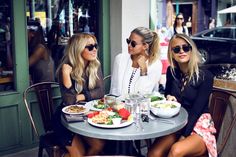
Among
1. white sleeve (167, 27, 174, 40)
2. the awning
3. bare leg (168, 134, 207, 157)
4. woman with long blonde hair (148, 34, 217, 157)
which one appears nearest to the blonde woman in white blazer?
woman with long blonde hair (148, 34, 217, 157)

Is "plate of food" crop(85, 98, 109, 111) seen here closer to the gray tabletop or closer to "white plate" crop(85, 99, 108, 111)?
"white plate" crop(85, 99, 108, 111)

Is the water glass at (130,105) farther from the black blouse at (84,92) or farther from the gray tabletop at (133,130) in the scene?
the black blouse at (84,92)

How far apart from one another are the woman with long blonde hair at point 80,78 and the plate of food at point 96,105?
0.50ft

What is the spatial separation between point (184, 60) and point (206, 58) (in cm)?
374

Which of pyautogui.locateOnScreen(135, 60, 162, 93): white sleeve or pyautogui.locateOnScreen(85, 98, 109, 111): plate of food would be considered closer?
pyautogui.locateOnScreen(85, 98, 109, 111): plate of food

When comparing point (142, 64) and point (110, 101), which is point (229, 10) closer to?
point (142, 64)

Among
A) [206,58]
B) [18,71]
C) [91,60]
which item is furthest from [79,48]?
[206,58]

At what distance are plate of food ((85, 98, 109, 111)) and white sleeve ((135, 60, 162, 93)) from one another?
473mm

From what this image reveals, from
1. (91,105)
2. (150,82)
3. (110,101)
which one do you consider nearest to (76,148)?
(91,105)

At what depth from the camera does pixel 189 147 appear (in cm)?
280

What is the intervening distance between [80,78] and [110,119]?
2.42 feet

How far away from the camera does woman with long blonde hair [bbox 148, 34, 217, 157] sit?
113 inches

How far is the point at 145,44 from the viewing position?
3391mm

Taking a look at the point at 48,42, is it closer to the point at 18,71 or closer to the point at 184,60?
the point at 18,71
